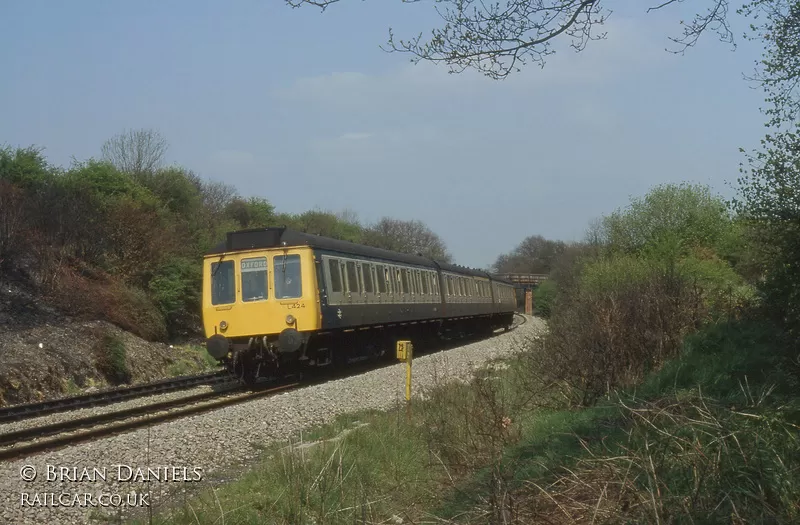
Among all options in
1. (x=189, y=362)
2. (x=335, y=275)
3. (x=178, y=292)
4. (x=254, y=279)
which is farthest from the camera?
(x=178, y=292)

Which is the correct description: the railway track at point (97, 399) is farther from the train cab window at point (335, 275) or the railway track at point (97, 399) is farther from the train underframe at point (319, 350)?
the train cab window at point (335, 275)

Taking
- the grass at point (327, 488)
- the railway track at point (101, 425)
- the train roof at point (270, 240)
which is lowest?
the grass at point (327, 488)

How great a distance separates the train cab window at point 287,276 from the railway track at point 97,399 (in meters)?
2.70

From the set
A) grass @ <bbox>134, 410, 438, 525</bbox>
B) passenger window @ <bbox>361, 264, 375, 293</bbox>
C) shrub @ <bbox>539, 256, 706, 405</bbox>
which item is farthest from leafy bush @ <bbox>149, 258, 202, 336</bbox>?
grass @ <bbox>134, 410, 438, 525</bbox>

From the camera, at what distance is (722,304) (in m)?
14.4

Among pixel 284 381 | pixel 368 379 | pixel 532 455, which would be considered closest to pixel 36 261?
pixel 284 381

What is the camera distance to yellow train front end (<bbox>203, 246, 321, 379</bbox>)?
16578 mm

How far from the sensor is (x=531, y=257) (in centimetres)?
11700

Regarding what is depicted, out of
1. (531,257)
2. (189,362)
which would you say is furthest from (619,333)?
(531,257)

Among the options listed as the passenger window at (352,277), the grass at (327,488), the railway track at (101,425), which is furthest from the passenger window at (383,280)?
the grass at (327,488)

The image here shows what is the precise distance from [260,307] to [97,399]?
3.66m

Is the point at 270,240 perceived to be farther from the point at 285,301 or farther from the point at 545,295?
the point at 545,295

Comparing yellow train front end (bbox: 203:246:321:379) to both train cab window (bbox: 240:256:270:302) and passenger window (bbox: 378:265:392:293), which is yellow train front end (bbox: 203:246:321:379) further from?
passenger window (bbox: 378:265:392:293)

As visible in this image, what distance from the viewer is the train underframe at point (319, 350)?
1678 centimetres
